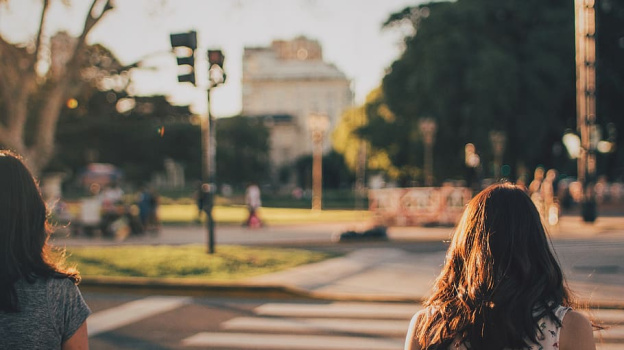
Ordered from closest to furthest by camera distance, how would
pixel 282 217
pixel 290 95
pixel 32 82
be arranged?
pixel 32 82 → pixel 282 217 → pixel 290 95

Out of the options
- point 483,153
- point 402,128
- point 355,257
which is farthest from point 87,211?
point 402,128

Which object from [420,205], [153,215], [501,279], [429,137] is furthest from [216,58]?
[429,137]

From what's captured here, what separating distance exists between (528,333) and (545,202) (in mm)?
23063

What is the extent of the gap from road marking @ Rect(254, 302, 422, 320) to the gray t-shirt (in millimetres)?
6718

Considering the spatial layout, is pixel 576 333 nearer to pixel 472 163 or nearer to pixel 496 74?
pixel 496 74

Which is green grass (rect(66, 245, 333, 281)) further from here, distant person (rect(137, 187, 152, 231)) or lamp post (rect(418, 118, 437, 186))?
lamp post (rect(418, 118, 437, 186))

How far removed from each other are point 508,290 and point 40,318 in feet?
5.24

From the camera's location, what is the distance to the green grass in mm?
12727

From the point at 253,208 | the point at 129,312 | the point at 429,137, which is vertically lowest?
the point at 129,312

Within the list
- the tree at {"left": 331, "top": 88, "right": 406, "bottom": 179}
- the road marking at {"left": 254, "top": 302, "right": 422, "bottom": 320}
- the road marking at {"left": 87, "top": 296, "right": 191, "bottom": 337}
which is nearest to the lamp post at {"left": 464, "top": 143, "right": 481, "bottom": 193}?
the tree at {"left": 331, "top": 88, "right": 406, "bottom": 179}

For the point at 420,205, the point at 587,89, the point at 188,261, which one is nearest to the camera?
the point at 188,261

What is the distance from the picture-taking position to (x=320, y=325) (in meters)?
8.62

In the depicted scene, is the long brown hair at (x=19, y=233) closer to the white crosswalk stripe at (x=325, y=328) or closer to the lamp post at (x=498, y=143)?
the white crosswalk stripe at (x=325, y=328)

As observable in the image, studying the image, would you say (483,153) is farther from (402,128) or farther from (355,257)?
(355,257)
